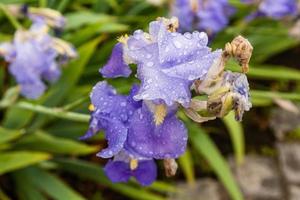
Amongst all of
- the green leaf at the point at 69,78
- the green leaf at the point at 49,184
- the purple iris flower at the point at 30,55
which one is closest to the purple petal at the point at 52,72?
the purple iris flower at the point at 30,55

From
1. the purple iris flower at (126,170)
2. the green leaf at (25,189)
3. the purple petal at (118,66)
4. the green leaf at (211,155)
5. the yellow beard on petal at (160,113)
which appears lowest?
the green leaf at (25,189)

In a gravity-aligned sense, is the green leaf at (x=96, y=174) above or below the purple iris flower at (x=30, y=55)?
below

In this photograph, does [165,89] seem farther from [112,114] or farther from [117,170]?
[117,170]

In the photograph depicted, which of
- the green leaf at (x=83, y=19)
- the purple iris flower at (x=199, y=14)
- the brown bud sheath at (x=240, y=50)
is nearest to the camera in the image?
the brown bud sheath at (x=240, y=50)

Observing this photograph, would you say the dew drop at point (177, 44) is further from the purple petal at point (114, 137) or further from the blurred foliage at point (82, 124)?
the blurred foliage at point (82, 124)

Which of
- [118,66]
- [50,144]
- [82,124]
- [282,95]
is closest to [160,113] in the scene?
[118,66]

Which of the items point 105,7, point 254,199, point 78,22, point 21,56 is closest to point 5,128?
point 21,56

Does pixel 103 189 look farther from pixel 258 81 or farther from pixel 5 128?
pixel 258 81

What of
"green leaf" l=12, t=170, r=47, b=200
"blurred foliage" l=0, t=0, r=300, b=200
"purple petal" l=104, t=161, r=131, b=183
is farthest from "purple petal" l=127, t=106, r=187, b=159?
"green leaf" l=12, t=170, r=47, b=200
